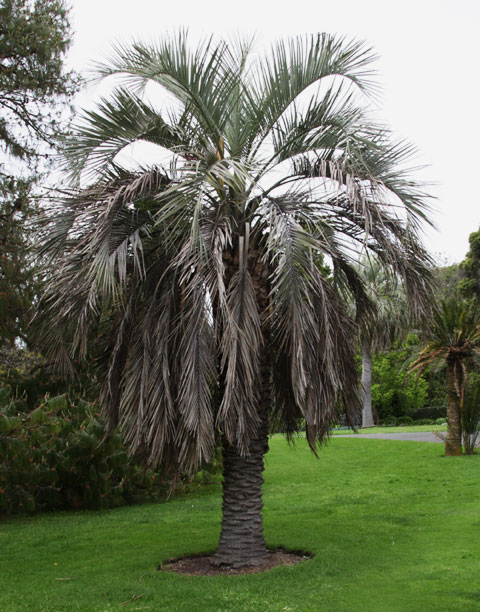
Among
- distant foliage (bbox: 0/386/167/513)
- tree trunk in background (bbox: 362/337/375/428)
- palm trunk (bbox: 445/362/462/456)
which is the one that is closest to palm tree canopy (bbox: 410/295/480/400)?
palm trunk (bbox: 445/362/462/456)

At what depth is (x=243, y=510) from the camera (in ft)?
25.2

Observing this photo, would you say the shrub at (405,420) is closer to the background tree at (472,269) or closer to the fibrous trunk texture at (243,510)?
the background tree at (472,269)

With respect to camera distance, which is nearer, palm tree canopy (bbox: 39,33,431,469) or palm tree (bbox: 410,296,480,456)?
palm tree canopy (bbox: 39,33,431,469)

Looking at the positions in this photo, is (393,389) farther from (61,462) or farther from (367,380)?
(61,462)

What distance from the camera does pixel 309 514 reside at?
11000mm

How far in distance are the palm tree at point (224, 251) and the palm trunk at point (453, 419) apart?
886 centimetres

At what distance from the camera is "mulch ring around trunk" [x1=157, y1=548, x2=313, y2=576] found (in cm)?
750

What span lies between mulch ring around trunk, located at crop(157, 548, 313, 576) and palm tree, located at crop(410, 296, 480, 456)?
359 inches

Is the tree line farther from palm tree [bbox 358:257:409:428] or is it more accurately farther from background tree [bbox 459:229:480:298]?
background tree [bbox 459:229:480:298]

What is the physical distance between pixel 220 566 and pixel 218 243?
3841mm

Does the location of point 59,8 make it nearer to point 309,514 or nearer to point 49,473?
point 49,473

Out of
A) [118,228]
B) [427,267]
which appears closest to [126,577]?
[118,228]

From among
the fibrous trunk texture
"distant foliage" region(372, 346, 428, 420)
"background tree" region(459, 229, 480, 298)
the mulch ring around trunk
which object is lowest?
the mulch ring around trunk

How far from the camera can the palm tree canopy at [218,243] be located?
6.66m
